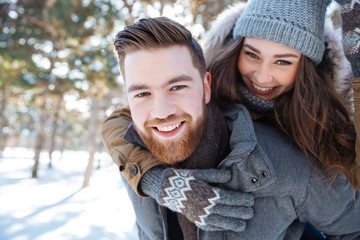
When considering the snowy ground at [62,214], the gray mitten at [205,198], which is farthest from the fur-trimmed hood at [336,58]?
the snowy ground at [62,214]

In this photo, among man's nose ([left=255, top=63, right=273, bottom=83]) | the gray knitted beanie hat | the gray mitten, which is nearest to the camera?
the gray mitten

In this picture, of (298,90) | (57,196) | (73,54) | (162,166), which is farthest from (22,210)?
(298,90)

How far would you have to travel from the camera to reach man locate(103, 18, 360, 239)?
1298 millimetres

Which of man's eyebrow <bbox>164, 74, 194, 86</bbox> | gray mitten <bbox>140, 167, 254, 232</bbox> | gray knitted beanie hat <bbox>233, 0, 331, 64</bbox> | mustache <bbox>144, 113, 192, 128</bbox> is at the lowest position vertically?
gray mitten <bbox>140, 167, 254, 232</bbox>

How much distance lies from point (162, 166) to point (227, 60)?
87 centimetres

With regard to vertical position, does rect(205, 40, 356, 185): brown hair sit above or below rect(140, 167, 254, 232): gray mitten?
above

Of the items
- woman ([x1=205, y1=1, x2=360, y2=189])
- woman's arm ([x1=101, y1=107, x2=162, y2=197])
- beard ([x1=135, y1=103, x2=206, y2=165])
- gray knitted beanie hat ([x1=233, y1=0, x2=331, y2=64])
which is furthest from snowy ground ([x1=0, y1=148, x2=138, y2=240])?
gray knitted beanie hat ([x1=233, y1=0, x2=331, y2=64])

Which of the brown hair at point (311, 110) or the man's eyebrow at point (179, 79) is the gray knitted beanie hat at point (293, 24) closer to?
the brown hair at point (311, 110)

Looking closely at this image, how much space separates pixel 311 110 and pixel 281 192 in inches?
21.5

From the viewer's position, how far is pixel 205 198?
4.08 feet

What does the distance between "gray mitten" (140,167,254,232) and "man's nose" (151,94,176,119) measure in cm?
30

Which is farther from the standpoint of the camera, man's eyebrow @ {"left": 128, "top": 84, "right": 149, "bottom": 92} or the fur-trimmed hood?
the fur-trimmed hood

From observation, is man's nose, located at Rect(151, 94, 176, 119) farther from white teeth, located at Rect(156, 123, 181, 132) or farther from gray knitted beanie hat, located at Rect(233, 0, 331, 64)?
gray knitted beanie hat, located at Rect(233, 0, 331, 64)

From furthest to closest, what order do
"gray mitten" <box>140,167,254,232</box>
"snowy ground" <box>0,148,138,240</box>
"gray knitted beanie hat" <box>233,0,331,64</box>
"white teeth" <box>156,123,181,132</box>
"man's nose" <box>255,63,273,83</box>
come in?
"snowy ground" <box>0,148,138,240</box>
"man's nose" <box>255,63,273,83</box>
"gray knitted beanie hat" <box>233,0,331,64</box>
"white teeth" <box>156,123,181,132</box>
"gray mitten" <box>140,167,254,232</box>
